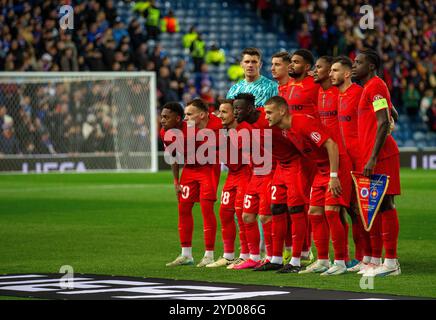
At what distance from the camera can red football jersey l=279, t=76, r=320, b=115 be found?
1177cm

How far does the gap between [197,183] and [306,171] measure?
4.43 ft

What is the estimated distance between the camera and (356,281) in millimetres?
10398

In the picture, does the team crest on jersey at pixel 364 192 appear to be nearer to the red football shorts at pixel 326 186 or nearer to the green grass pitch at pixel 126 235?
the red football shorts at pixel 326 186

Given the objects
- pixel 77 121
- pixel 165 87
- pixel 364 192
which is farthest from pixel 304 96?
pixel 165 87

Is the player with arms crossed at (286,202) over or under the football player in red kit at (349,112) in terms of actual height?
under

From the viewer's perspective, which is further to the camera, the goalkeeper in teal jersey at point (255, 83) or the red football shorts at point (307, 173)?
the goalkeeper in teal jersey at point (255, 83)

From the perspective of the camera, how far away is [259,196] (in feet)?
38.7

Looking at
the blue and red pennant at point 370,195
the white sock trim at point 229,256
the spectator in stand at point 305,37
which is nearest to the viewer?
the blue and red pennant at point 370,195

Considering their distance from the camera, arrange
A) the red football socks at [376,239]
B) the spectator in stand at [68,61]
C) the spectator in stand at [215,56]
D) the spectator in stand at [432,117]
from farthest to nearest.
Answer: the spectator in stand at [432,117]
the spectator in stand at [215,56]
the spectator in stand at [68,61]
the red football socks at [376,239]

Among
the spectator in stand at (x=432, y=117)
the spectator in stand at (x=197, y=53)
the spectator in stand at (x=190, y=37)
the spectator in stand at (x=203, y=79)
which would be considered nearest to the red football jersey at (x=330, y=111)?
the spectator in stand at (x=203, y=79)

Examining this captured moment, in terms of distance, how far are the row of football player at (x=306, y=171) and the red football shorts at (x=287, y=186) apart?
1 centimetres

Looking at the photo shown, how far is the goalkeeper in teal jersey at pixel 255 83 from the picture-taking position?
41.1ft

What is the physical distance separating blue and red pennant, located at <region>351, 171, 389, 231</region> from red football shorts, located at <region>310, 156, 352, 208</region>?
0.15 metres
